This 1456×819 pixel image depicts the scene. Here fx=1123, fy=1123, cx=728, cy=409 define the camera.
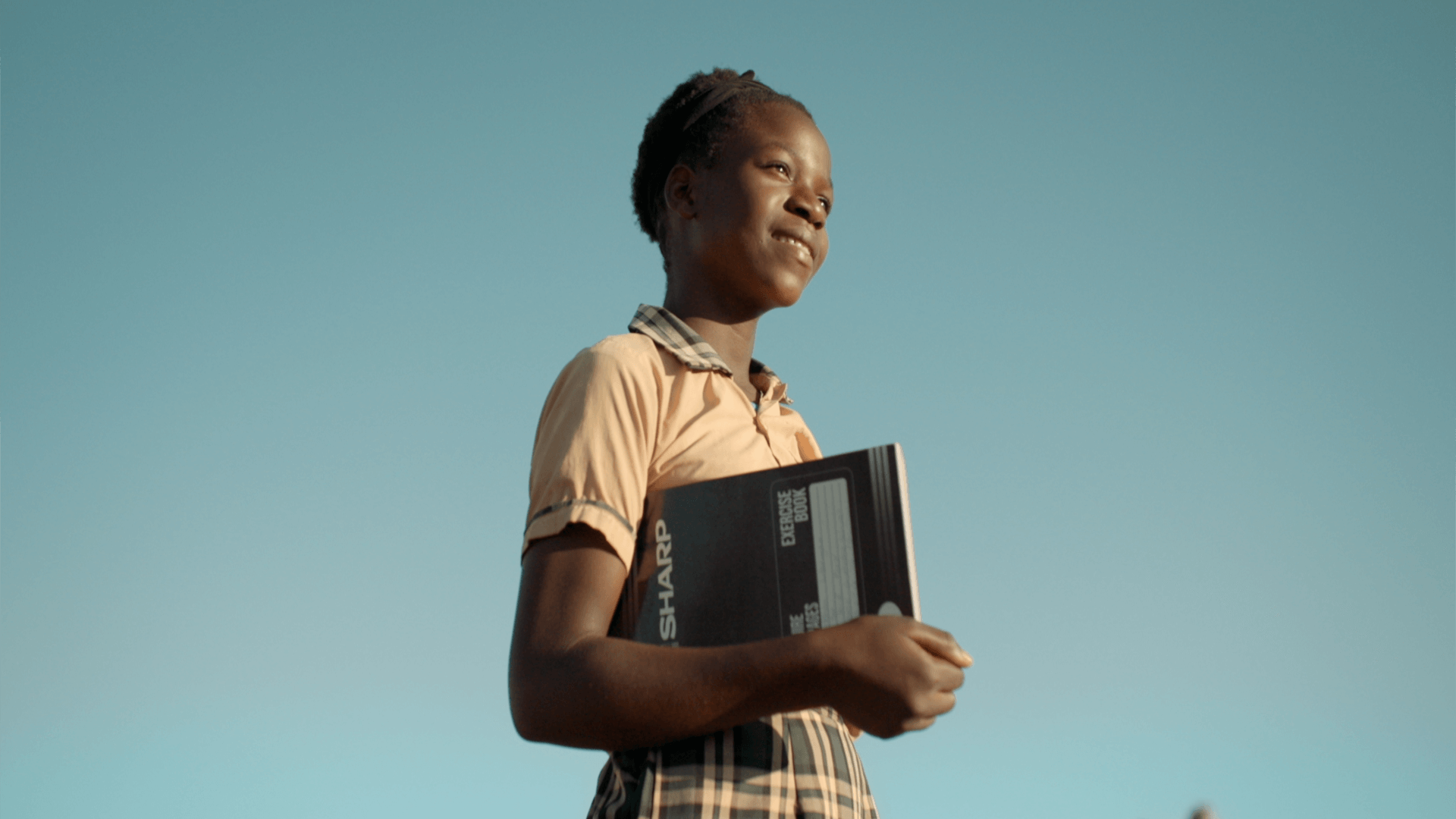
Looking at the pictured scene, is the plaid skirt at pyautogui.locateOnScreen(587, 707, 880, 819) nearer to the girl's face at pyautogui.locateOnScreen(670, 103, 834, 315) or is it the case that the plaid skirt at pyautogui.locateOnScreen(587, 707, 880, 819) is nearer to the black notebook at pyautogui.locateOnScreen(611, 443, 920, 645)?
the black notebook at pyautogui.locateOnScreen(611, 443, 920, 645)

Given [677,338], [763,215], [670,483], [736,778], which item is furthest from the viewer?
[763,215]

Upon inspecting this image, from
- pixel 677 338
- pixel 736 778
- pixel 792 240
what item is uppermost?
pixel 792 240

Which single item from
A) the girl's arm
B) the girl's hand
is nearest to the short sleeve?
the girl's arm

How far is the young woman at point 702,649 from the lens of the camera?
1.67m

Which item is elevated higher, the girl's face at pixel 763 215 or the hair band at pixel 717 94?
the hair band at pixel 717 94

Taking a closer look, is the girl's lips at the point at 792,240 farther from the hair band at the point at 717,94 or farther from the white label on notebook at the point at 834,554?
the white label on notebook at the point at 834,554

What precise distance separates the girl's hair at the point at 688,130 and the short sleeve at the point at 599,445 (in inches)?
30.1

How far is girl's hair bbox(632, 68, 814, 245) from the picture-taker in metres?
2.67

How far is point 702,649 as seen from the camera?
1715 millimetres

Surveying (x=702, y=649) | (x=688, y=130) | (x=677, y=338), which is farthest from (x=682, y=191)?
(x=702, y=649)

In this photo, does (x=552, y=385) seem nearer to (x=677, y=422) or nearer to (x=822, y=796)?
(x=677, y=422)

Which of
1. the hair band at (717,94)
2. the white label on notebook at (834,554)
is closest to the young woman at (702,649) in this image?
the white label on notebook at (834,554)

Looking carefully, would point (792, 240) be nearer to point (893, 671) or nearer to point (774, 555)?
point (774, 555)

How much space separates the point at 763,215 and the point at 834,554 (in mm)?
944
